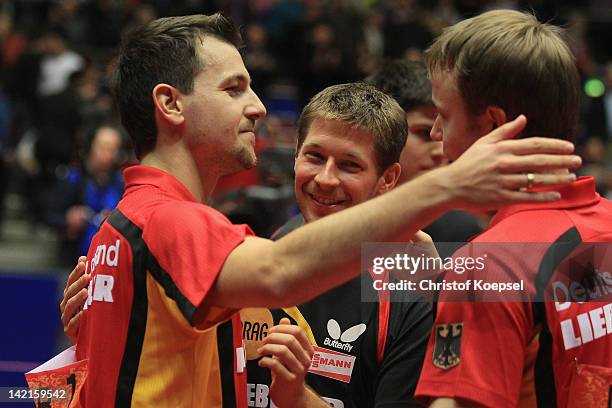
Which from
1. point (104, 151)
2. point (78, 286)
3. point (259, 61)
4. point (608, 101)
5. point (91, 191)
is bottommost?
point (78, 286)

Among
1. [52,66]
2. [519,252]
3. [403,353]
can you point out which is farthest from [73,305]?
[52,66]

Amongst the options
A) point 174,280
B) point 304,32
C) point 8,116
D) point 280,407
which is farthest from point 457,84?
point 304,32

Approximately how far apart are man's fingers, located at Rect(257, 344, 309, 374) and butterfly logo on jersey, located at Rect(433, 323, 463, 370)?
1.48 feet

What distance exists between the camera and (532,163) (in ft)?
6.74

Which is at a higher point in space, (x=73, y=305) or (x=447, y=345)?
(x=73, y=305)

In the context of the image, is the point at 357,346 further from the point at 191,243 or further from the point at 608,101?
the point at 608,101

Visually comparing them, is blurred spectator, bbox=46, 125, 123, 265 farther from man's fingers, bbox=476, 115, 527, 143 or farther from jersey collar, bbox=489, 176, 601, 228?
man's fingers, bbox=476, 115, 527, 143

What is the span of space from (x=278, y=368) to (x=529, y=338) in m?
0.72

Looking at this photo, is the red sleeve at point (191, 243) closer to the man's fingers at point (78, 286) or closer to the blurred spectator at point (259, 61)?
the man's fingers at point (78, 286)

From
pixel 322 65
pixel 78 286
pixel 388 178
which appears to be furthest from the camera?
pixel 322 65

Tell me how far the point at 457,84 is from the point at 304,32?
12502 mm

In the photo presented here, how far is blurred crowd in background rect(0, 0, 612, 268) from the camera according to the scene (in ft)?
40.4

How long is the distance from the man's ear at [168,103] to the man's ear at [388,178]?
0.79m

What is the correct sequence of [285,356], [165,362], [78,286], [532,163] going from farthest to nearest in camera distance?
[78,286] < [285,356] < [165,362] < [532,163]
